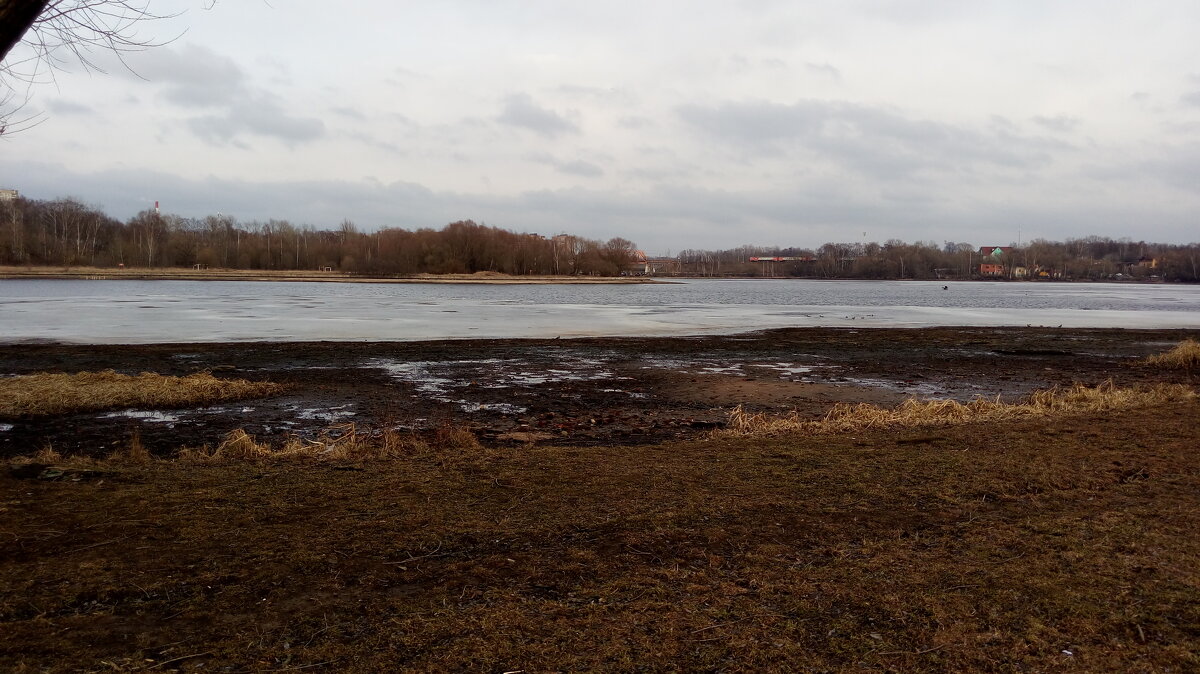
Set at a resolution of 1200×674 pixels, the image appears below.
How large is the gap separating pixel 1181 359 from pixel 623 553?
771 inches

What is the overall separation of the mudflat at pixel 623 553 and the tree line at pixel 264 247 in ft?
361

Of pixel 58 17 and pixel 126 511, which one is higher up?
pixel 58 17

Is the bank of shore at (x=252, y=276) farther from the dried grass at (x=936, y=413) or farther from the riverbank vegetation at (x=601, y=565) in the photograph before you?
the riverbank vegetation at (x=601, y=565)

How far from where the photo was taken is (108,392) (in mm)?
11867

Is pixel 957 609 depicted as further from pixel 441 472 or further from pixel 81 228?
pixel 81 228

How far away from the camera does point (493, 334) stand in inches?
1053

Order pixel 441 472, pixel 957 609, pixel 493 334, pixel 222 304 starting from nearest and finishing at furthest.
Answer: pixel 957 609, pixel 441 472, pixel 493 334, pixel 222 304

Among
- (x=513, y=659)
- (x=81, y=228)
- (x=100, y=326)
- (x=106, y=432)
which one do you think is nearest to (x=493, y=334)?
(x=100, y=326)

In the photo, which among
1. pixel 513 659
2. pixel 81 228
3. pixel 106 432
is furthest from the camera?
pixel 81 228

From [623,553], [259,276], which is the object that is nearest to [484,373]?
[623,553]

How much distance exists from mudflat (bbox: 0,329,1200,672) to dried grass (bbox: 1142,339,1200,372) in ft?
34.8

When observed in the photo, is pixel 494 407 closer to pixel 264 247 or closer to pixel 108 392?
pixel 108 392

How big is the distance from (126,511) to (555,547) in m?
3.11

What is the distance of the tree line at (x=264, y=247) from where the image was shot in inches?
4114
